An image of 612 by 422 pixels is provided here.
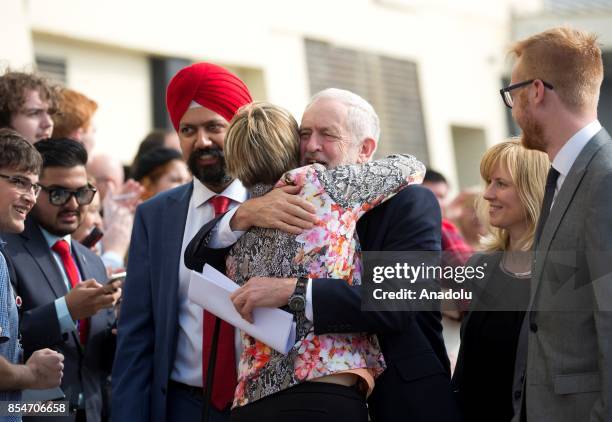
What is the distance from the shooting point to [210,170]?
3834 millimetres

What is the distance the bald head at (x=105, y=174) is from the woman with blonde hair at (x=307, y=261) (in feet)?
9.95

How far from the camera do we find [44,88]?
4.91 metres

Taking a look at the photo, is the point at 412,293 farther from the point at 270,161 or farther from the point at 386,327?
the point at 270,161

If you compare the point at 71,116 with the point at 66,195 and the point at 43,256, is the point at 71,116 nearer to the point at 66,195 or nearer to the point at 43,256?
the point at 66,195

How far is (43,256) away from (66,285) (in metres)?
0.16

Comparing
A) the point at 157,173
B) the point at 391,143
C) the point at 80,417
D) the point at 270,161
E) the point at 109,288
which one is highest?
the point at 391,143

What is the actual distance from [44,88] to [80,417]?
5.63ft

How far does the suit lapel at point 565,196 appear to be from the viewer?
9.50 feet

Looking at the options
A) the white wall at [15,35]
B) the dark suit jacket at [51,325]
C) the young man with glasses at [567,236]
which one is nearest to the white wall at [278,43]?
the white wall at [15,35]

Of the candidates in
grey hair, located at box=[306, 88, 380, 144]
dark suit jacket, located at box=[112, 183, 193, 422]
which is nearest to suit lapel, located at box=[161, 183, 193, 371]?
dark suit jacket, located at box=[112, 183, 193, 422]

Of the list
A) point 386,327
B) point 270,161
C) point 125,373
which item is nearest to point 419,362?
point 386,327

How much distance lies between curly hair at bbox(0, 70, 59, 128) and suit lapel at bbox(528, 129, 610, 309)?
2810 millimetres

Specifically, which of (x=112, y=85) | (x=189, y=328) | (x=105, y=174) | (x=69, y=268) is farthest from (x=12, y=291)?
(x=112, y=85)

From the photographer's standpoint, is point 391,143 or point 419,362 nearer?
point 419,362
